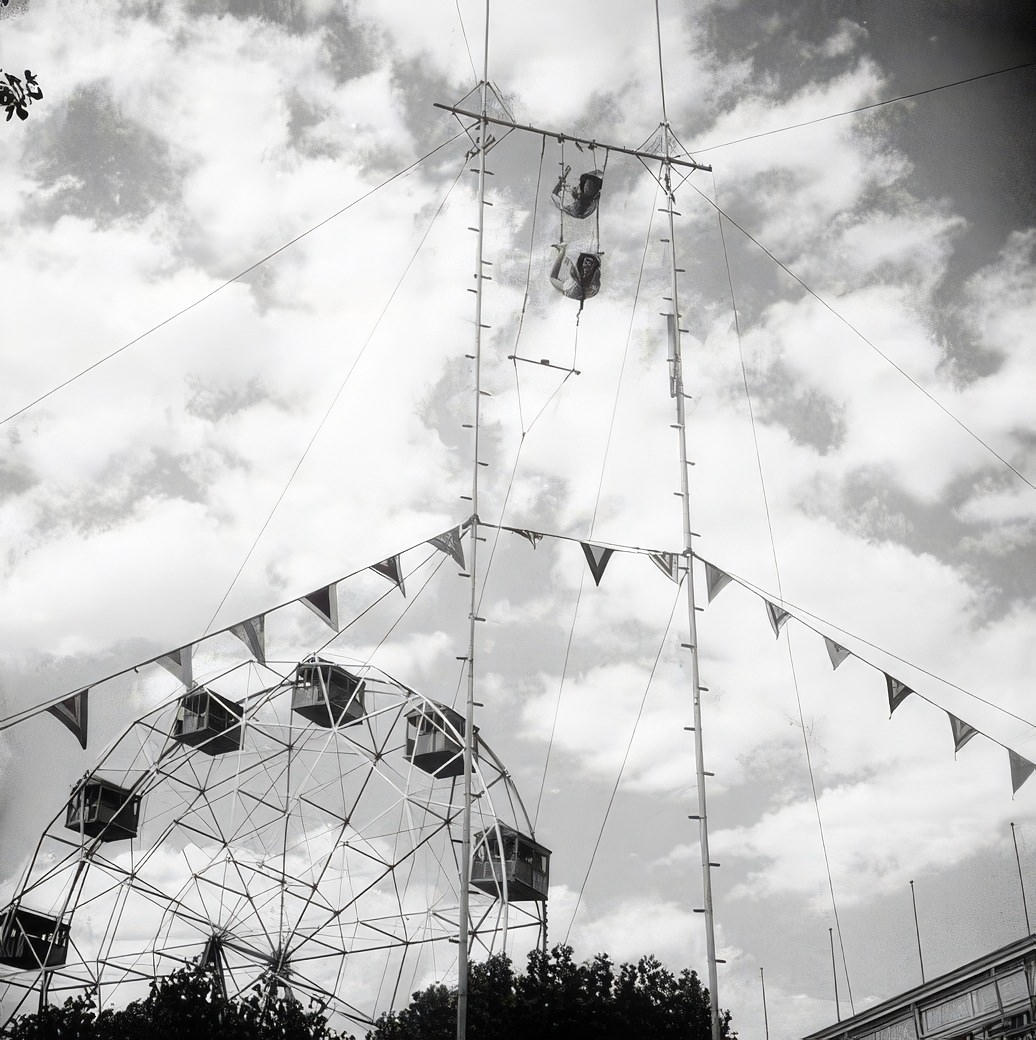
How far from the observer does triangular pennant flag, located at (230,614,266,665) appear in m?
25.0

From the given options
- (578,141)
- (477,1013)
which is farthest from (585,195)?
(477,1013)

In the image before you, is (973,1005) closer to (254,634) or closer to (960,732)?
(960,732)

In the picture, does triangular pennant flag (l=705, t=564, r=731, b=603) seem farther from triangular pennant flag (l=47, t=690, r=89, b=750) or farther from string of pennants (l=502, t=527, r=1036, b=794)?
triangular pennant flag (l=47, t=690, r=89, b=750)

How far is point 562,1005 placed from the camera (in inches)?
1090

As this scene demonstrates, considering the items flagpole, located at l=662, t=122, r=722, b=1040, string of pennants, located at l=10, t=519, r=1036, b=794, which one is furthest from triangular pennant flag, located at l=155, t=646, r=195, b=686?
flagpole, located at l=662, t=122, r=722, b=1040

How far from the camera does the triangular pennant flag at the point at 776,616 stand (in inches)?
992

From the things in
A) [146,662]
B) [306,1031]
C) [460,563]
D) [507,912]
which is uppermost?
[460,563]

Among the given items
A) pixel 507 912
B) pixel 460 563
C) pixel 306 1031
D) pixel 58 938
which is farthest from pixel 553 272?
pixel 58 938

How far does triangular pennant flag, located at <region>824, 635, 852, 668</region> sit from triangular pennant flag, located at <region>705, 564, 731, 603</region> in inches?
96.5

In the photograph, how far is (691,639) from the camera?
24688mm

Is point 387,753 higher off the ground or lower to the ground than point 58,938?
higher

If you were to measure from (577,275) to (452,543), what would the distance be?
8100 millimetres

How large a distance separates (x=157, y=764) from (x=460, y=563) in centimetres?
1718

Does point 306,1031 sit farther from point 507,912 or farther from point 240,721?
point 240,721
